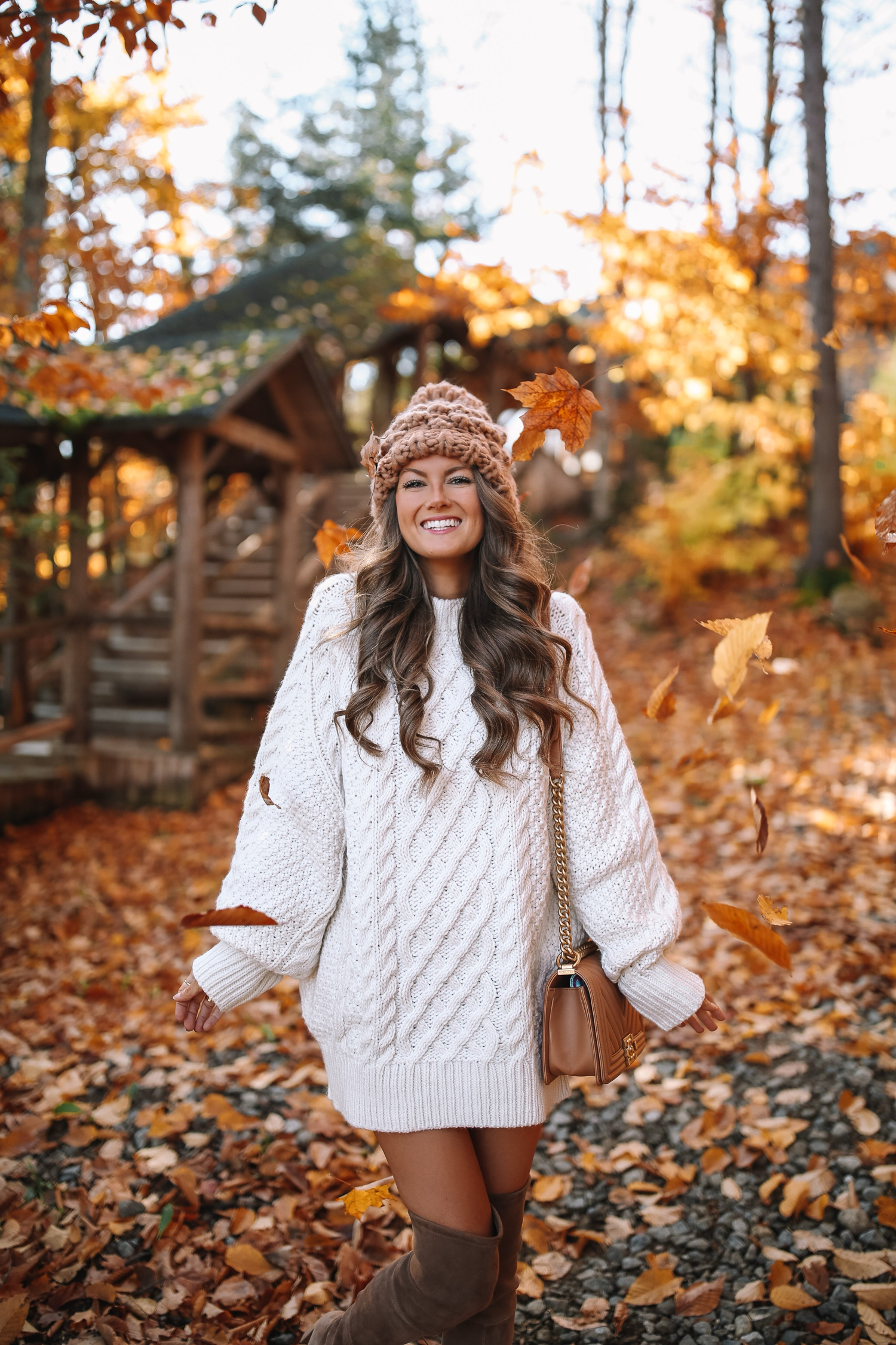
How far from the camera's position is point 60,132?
12.1 metres

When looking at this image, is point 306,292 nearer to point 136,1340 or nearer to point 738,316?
point 738,316

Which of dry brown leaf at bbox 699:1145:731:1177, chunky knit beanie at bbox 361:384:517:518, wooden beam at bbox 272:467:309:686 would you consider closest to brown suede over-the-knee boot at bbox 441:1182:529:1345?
dry brown leaf at bbox 699:1145:731:1177

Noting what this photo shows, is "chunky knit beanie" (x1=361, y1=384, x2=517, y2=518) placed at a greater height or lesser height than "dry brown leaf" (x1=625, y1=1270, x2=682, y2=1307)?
greater

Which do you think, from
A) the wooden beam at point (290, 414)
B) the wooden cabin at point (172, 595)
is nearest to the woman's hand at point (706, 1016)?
the wooden cabin at point (172, 595)

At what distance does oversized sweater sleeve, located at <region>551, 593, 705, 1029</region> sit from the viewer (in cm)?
195

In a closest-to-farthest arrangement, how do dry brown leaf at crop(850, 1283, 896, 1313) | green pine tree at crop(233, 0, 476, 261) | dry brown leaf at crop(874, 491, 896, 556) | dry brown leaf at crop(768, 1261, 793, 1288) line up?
dry brown leaf at crop(874, 491, 896, 556)
dry brown leaf at crop(850, 1283, 896, 1313)
dry brown leaf at crop(768, 1261, 793, 1288)
green pine tree at crop(233, 0, 476, 261)

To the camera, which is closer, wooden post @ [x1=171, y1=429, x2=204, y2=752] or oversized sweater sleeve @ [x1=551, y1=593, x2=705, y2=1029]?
oversized sweater sleeve @ [x1=551, y1=593, x2=705, y2=1029]

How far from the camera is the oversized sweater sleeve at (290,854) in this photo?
6.36 feet

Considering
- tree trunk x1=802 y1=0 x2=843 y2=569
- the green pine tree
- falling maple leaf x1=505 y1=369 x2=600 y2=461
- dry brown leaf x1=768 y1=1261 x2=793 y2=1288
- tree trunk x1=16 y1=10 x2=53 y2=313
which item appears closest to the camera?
falling maple leaf x1=505 y1=369 x2=600 y2=461

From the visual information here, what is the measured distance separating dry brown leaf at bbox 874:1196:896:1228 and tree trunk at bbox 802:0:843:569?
7.54 m

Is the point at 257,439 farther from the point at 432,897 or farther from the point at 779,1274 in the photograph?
the point at 779,1274

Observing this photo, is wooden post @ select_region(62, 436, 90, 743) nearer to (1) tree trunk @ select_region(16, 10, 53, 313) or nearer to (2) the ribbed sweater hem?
(1) tree trunk @ select_region(16, 10, 53, 313)

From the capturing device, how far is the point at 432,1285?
5.91 feet

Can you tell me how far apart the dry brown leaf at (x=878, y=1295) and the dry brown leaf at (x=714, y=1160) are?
60 centimetres
